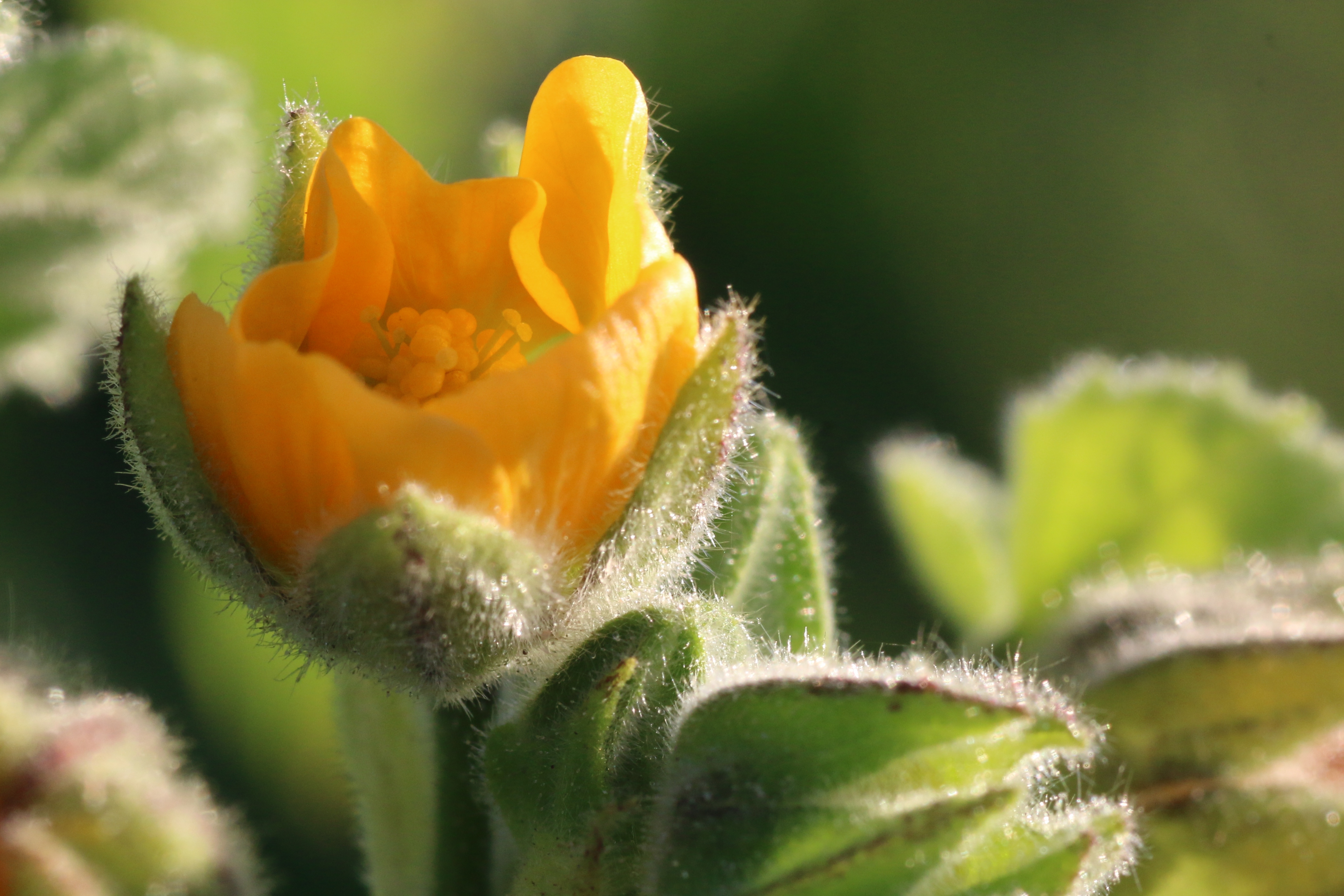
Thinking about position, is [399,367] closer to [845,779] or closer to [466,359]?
[466,359]

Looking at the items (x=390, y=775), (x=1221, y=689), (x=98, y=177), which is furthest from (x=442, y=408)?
(x=1221, y=689)

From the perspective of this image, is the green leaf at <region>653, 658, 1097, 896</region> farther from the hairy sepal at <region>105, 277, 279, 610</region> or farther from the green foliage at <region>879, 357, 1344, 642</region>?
the green foliage at <region>879, 357, 1344, 642</region>

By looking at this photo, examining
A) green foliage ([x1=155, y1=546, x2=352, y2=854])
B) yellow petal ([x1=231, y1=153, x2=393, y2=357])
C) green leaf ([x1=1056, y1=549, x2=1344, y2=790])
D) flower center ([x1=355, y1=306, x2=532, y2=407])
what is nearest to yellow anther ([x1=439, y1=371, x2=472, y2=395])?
flower center ([x1=355, y1=306, x2=532, y2=407])

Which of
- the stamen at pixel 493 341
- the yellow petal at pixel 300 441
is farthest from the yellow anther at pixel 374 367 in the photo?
the yellow petal at pixel 300 441

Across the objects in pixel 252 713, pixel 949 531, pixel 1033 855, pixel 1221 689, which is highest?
pixel 949 531

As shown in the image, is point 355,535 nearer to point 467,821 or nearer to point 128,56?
point 467,821
